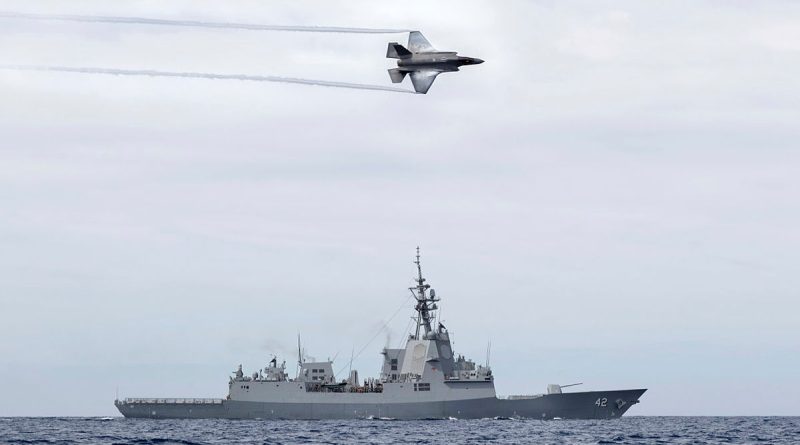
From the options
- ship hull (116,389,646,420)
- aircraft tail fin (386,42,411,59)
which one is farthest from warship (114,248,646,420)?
aircraft tail fin (386,42,411,59)

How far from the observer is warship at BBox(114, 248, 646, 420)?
72.8m

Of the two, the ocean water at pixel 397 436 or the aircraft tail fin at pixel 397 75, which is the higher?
the aircraft tail fin at pixel 397 75

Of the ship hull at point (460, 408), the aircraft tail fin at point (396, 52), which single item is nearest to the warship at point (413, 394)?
the ship hull at point (460, 408)

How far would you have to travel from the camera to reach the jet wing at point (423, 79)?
37906 millimetres

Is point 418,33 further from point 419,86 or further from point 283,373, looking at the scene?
point 283,373

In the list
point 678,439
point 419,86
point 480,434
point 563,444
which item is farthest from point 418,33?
point 678,439

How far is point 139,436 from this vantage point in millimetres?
52844

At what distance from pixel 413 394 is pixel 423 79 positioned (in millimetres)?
38513

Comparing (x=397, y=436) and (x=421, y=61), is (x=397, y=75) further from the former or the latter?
(x=397, y=436)

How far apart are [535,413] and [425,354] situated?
8.70m

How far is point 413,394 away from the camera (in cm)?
7281

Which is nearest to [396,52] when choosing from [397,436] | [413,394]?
[397,436]

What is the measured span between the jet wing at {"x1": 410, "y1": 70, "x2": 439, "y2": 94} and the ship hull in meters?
38.2

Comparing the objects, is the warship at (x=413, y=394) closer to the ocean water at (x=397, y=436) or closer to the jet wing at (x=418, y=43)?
the ocean water at (x=397, y=436)
